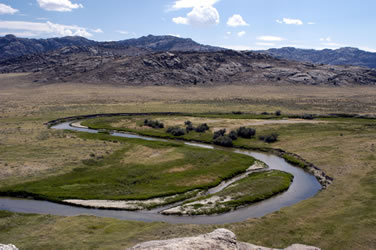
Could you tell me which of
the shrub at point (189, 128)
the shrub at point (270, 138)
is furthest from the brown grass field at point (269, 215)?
the shrub at point (189, 128)

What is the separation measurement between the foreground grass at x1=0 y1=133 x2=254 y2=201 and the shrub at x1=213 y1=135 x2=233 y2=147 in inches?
334

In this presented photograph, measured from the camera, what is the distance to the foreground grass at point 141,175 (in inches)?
1702

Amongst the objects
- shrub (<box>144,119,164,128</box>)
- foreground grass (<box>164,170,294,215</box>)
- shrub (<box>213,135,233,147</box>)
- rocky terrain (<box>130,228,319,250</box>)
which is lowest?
foreground grass (<box>164,170,294,215</box>)

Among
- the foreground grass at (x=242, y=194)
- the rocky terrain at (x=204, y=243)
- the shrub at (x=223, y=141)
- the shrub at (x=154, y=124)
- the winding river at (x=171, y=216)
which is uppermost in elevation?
the rocky terrain at (x=204, y=243)

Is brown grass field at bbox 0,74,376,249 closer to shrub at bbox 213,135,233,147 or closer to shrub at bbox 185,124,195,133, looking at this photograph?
shrub at bbox 213,135,233,147

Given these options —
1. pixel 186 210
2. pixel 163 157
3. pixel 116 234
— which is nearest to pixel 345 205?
pixel 186 210

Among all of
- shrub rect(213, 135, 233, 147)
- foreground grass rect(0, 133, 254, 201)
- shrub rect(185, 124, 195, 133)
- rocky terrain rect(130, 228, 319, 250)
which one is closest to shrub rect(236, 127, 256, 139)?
shrub rect(213, 135, 233, 147)

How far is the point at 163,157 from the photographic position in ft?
198

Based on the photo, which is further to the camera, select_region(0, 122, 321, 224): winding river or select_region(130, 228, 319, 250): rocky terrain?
select_region(0, 122, 321, 224): winding river

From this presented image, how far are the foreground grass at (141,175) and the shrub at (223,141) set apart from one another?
847cm

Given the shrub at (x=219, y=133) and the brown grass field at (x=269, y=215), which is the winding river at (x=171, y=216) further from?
the shrub at (x=219, y=133)

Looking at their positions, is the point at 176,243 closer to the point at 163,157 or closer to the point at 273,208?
the point at 273,208

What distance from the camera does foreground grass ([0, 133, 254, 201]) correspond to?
43219 millimetres

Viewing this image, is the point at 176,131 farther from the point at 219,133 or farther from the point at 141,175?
the point at 141,175
